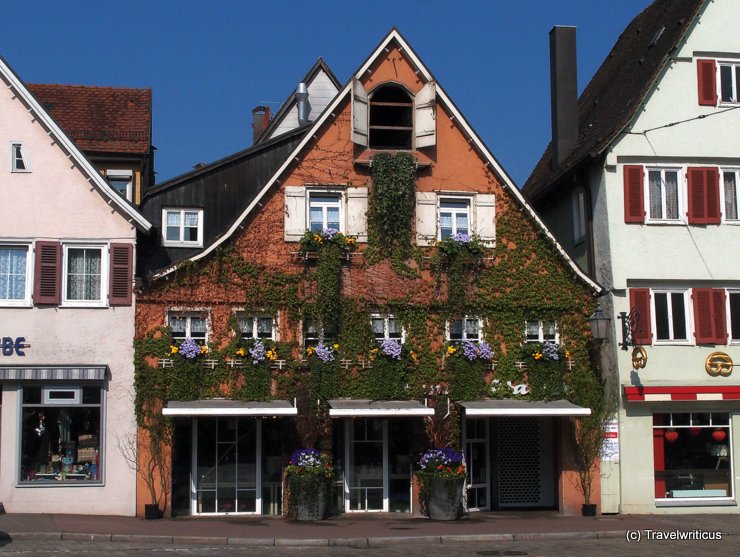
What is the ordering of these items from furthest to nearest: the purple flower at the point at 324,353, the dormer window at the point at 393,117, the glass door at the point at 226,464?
the dormer window at the point at 393,117 < the purple flower at the point at 324,353 < the glass door at the point at 226,464

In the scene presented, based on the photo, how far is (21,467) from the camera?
24.7 m

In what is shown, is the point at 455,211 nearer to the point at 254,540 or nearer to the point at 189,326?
the point at 189,326

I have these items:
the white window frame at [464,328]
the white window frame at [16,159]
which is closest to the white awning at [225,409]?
the white window frame at [464,328]

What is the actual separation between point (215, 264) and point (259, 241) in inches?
46.9

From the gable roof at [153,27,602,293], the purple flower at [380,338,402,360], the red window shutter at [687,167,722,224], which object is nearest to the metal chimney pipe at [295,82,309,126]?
the gable roof at [153,27,602,293]

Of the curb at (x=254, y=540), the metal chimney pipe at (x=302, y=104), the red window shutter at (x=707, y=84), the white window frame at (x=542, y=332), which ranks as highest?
the metal chimney pipe at (x=302, y=104)

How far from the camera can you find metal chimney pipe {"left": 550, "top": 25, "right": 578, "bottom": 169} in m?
31.7

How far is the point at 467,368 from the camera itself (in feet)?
87.1

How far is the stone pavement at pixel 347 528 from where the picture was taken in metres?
21.3

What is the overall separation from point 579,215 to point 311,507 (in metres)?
10.9

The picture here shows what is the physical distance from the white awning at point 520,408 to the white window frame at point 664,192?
5226mm

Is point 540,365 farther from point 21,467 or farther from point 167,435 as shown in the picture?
point 21,467

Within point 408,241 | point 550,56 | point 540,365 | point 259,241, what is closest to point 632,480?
point 540,365

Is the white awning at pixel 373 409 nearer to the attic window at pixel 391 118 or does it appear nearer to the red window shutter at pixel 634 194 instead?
the attic window at pixel 391 118
